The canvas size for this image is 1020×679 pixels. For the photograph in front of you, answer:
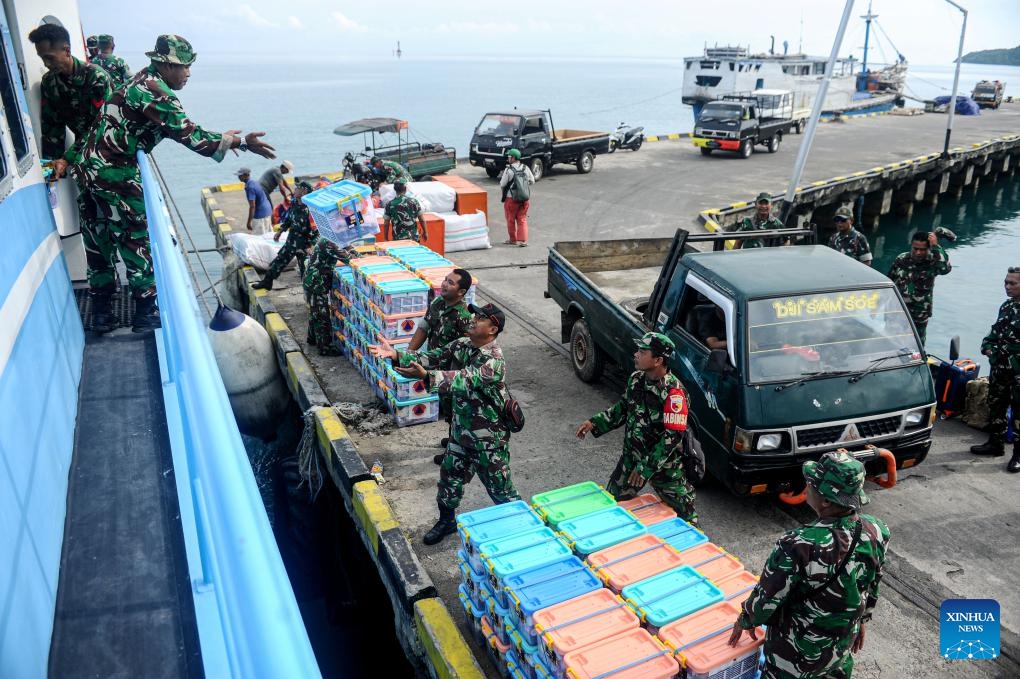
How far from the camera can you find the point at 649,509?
16.2ft

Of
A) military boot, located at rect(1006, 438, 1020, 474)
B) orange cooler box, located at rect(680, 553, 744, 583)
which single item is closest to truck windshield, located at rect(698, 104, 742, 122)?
military boot, located at rect(1006, 438, 1020, 474)

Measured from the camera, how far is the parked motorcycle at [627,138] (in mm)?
29781

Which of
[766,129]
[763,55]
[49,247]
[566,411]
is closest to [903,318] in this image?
[566,411]

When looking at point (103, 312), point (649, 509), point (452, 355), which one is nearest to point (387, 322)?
point (452, 355)

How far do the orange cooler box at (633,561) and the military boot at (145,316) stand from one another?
3621 millimetres

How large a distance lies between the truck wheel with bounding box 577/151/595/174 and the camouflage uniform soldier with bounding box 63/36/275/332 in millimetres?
20239

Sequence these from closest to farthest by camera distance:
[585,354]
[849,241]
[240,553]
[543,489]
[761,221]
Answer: [240,553], [543,489], [585,354], [849,241], [761,221]

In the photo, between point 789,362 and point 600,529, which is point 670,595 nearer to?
point 600,529

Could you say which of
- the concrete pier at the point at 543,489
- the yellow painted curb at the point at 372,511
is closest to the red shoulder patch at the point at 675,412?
the concrete pier at the point at 543,489

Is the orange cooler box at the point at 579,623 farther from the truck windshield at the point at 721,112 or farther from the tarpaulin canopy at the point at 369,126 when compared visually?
the truck windshield at the point at 721,112

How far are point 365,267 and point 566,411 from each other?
286cm

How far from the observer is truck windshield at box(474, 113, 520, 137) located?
2212 cm

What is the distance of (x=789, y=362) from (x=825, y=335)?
45 cm

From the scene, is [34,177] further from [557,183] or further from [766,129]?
[766,129]
